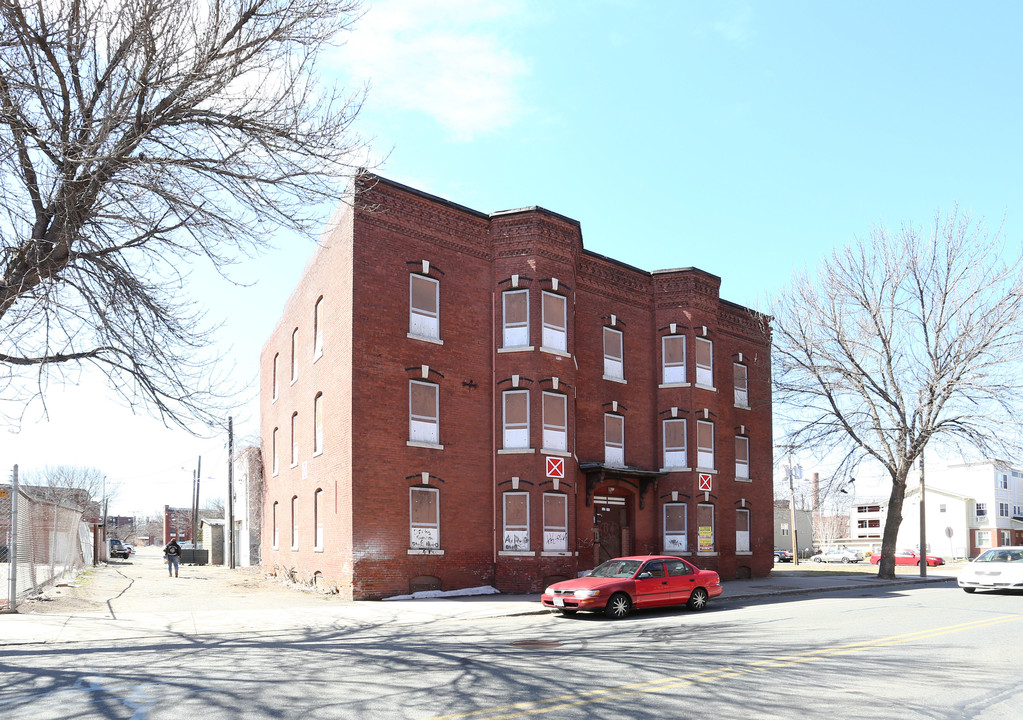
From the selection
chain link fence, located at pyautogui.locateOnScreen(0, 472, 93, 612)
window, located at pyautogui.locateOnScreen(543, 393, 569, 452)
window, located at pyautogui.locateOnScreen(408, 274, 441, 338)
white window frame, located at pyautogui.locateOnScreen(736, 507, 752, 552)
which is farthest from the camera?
white window frame, located at pyautogui.locateOnScreen(736, 507, 752, 552)

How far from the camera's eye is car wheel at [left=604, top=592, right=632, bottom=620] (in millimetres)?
17281

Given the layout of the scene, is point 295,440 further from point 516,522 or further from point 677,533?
point 677,533

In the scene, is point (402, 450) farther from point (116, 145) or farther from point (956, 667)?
point (956, 667)

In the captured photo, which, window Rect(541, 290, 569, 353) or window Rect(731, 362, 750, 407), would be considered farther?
window Rect(731, 362, 750, 407)

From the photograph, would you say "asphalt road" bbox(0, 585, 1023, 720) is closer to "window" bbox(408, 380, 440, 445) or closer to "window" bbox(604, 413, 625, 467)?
"window" bbox(408, 380, 440, 445)

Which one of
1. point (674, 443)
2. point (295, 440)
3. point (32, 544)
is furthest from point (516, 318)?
point (32, 544)

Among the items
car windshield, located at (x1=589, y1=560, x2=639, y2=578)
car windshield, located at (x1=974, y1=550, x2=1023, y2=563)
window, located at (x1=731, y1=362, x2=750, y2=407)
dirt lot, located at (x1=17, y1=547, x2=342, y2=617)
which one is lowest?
dirt lot, located at (x1=17, y1=547, x2=342, y2=617)

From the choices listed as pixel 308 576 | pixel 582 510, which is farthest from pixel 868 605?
pixel 308 576

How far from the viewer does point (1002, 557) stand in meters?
24.6

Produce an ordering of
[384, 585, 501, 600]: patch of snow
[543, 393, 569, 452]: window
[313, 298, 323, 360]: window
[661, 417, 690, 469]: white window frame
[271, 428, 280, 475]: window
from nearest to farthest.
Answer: [384, 585, 501, 600]: patch of snow, [543, 393, 569, 452]: window, [313, 298, 323, 360]: window, [661, 417, 690, 469]: white window frame, [271, 428, 280, 475]: window

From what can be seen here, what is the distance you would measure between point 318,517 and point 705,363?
14950 mm

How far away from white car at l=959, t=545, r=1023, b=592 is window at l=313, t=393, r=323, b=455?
19986 mm

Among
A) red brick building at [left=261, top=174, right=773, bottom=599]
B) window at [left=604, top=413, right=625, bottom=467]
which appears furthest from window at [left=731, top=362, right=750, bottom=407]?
window at [left=604, top=413, right=625, bottom=467]

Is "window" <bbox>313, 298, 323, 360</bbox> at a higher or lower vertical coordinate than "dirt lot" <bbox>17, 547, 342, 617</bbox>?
higher
